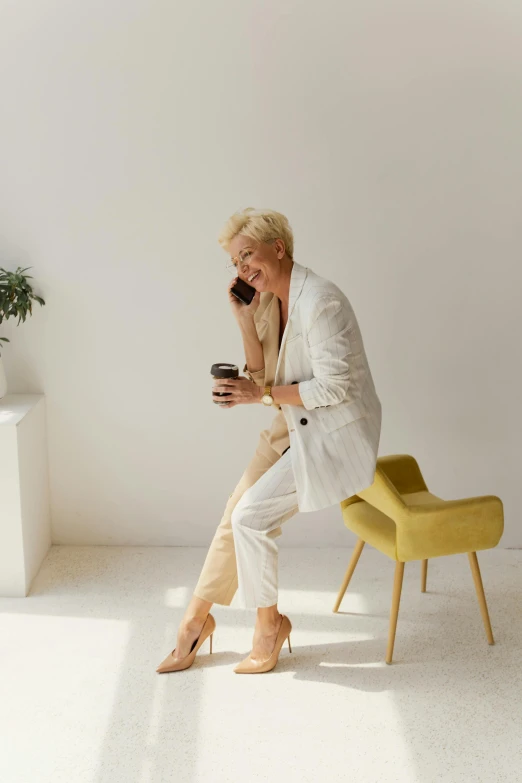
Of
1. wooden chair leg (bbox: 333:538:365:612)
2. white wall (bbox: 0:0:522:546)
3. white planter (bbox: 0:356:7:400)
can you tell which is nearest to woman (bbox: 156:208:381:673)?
wooden chair leg (bbox: 333:538:365:612)

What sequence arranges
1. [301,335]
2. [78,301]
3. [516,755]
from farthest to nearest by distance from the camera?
1. [78,301]
2. [301,335]
3. [516,755]

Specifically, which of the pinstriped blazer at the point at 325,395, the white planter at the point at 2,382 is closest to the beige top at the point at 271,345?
the pinstriped blazer at the point at 325,395

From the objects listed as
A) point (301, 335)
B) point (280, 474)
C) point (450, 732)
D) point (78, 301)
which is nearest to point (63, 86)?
point (78, 301)

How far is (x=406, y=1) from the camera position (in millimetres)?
3611

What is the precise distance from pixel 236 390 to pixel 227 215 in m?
1.21

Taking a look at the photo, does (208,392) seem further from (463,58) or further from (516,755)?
(516,755)

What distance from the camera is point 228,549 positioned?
10.0ft

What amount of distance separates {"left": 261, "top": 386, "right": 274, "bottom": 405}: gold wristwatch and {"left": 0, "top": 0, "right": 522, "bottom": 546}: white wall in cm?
107

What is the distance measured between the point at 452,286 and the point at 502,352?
37cm

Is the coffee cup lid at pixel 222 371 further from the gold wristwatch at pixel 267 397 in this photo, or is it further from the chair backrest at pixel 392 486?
the chair backrest at pixel 392 486

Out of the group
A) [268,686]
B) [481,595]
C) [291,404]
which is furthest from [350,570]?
[291,404]

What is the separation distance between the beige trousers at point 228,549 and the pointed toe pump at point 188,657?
3.4 inches

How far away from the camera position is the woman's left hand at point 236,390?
282 centimetres

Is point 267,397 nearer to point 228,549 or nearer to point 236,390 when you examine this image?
point 236,390
